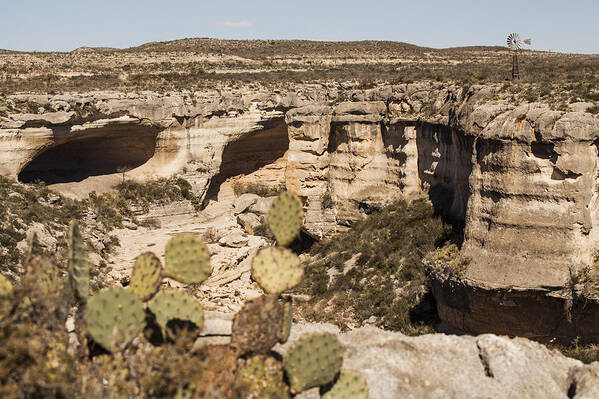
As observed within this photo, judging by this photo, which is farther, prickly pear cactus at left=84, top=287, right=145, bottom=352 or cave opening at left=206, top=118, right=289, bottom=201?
cave opening at left=206, top=118, right=289, bottom=201

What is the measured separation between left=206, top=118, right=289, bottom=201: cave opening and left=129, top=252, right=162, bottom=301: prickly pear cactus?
26.2 m

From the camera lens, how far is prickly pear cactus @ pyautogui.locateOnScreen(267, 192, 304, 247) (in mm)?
7293

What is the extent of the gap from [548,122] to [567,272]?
11.1ft

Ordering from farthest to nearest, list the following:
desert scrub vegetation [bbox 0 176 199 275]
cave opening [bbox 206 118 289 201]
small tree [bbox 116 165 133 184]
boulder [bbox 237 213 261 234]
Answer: cave opening [bbox 206 118 289 201], small tree [bbox 116 165 133 184], boulder [bbox 237 213 261 234], desert scrub vegetation [bbox 0 176 199 275]

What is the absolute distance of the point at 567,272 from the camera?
1320 cm

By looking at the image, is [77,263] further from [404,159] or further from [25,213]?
[404,159]

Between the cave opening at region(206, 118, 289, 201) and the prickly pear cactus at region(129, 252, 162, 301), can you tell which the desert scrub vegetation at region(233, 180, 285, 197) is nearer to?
the cave opening at region(206, 118, 289, 201)

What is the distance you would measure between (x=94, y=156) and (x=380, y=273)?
17.6 meters

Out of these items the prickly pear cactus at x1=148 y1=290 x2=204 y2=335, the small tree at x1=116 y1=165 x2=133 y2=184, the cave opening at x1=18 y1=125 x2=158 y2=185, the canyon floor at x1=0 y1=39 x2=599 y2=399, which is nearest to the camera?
the prickly pear cactus at x1=148 y1=290 x2=204 y2=335

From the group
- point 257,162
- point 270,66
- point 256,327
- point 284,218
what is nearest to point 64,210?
point 257,162

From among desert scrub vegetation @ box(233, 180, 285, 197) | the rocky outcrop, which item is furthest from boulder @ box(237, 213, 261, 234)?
the rocky outcrop

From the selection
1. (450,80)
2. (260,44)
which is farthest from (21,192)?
(260,44)

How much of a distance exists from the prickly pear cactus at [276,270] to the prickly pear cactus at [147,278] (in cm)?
108

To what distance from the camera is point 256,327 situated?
645 cm
